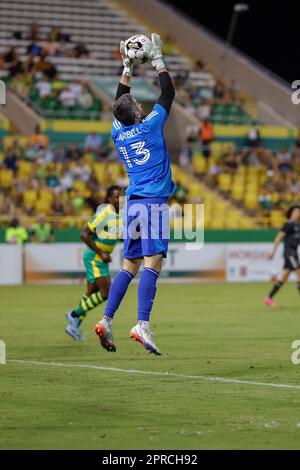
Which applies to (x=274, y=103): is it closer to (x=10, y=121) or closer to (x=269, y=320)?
(x=10, y=121)

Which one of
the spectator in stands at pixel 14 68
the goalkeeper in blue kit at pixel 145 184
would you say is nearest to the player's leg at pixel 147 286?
the goalkeeper in blue kit at pixel 145 184

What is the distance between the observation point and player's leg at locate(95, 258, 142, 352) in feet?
33.2

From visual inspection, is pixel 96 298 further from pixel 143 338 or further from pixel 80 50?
pixel 80 50

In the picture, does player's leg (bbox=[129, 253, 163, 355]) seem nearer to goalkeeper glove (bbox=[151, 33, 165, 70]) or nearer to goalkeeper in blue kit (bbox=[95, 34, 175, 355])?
goalkeeper in blue kit (bbox=[95, 34, 175, 355])

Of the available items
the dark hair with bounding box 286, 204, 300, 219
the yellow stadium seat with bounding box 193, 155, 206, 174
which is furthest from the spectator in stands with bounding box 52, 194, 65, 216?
the dark hair with bounding box 286, 204, 300, 219

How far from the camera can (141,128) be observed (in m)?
10.3

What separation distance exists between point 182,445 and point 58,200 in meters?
25.3

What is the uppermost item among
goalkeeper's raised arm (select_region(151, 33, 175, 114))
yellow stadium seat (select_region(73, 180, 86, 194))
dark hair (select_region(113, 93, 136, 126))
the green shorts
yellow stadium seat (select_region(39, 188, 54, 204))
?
goalkeeper's raised arm (select_region(151, 33, 175, 114))

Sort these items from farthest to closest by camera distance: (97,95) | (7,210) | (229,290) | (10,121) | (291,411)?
1. (97,95)
2. (10,121)
3. (7,210)
4. (229,290)
5. (291,411)

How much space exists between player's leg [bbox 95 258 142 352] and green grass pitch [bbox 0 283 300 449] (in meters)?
0.44

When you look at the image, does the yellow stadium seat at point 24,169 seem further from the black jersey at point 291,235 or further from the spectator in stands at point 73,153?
the black jersey at point 291,235

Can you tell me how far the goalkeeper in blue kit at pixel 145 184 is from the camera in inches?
406

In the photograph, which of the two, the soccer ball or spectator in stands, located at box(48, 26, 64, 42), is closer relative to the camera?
the soccer ball

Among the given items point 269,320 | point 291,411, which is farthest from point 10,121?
point 291,411
